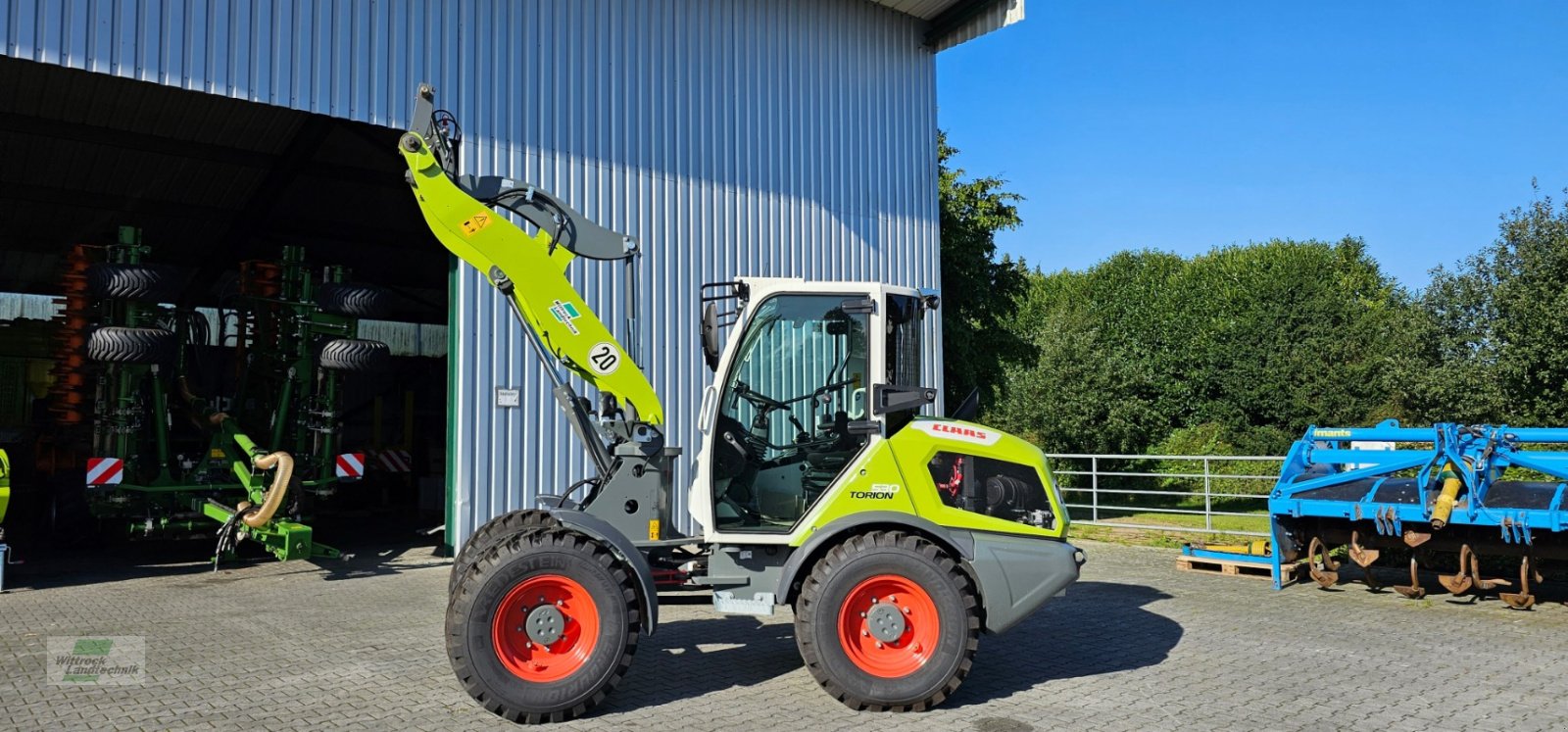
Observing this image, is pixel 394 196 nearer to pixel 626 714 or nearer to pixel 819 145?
pixel 819 145

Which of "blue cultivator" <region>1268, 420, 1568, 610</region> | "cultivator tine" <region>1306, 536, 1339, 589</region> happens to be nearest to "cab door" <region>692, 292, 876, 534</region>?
"blue cultivator" <region>1268, 420, 1568, 610</region>

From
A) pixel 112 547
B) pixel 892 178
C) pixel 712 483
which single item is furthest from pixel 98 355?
pixel 892 178

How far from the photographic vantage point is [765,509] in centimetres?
647

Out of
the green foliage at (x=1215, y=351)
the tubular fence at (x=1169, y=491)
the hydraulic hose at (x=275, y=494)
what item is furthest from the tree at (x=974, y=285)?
the hydraulic hose at (x=275, y=494)

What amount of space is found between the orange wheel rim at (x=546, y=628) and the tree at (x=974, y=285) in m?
12.9

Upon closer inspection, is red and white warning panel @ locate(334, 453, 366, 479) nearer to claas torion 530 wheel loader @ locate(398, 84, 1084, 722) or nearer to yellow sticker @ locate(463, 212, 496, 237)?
claas torion 530 wheel loader @ locate(398, 84, 1084, 722)

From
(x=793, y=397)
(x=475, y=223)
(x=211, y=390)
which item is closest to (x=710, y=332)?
(x=793, y=397)

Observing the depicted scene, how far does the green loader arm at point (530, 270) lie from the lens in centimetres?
633

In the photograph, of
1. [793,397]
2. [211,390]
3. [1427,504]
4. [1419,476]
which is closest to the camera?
[793,397]

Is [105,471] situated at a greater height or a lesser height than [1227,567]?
greater

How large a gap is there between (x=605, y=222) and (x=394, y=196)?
597 cm

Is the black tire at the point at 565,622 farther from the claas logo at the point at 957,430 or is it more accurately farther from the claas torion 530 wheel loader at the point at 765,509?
the claas logo at the point at 957,430

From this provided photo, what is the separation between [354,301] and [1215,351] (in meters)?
29.2

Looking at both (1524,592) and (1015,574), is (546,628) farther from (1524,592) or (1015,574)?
(1524,592)
